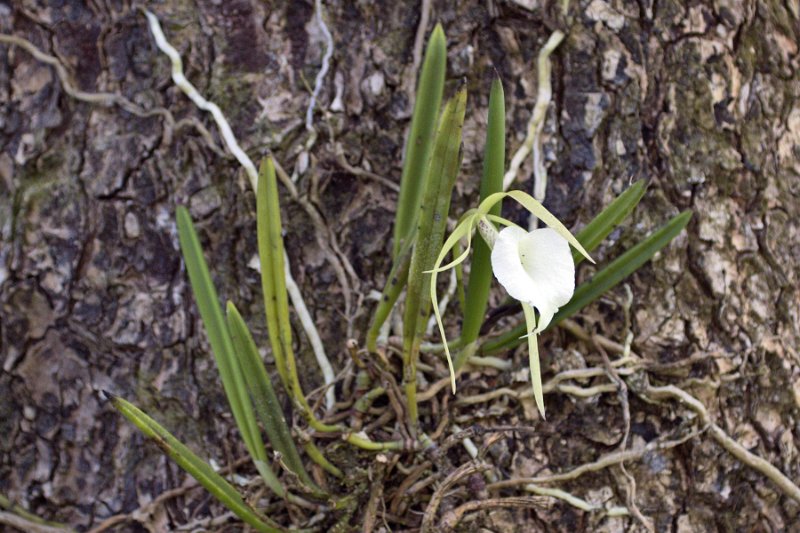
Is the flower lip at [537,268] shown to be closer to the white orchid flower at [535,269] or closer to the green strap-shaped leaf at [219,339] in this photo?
the white orchid flower at [535,269]

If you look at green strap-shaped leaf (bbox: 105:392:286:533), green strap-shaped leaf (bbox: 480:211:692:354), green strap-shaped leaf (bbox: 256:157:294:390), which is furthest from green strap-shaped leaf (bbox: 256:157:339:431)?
green strap-shaped leaf (bbox: 480:211:692:354)

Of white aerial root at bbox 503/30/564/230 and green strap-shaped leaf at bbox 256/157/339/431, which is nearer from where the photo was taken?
green strap-shaped leaf at bbox 256/157/339/431

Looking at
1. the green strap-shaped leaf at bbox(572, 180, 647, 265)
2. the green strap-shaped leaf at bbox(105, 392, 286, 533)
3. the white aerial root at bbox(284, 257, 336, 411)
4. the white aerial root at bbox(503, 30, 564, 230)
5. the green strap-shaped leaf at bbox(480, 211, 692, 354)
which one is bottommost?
the green strap-shaped leaf at bbox(105, 392, 286, 533)

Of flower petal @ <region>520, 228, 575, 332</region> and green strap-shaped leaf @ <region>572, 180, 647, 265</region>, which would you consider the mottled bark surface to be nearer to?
green strap-shaped leaf @ <region>572, 180, 647, 265</region>

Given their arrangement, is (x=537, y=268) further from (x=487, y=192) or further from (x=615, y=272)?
(x=615, y=272)

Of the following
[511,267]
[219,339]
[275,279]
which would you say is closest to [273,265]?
[275,279]

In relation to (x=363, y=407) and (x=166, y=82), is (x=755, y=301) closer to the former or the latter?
(x=363, y=407)
